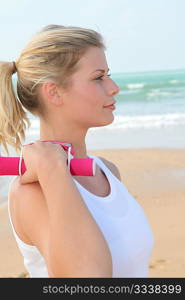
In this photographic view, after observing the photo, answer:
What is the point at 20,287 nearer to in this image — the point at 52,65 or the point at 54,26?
the point at 52,65

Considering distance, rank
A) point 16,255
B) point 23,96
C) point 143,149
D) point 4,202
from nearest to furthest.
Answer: point 23,96, point 16,255, point 4,202, point 143,149

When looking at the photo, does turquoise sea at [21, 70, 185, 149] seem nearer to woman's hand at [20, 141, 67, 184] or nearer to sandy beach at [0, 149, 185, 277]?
sandy beach at [0, 149, 185, 277]

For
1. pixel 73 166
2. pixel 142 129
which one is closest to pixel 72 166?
pixel 73 166

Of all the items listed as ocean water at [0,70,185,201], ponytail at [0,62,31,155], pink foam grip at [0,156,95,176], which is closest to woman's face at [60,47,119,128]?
ponytail at [0,62,31,155]

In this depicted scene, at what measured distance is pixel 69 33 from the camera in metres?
1.72

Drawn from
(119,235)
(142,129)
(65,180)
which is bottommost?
(142,129)

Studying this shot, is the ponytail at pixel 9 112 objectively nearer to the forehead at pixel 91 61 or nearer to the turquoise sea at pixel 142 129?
the forehead at pixel 91 61

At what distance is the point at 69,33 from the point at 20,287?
2.92 ft

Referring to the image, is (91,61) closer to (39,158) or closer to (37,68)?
(37,68)

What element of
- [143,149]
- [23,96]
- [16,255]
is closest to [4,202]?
[16,255]

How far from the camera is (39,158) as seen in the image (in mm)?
1532

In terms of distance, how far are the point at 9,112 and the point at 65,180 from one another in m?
0.49

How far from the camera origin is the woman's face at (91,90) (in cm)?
178

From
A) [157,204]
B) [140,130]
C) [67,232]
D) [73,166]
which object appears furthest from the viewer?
[140,130]
